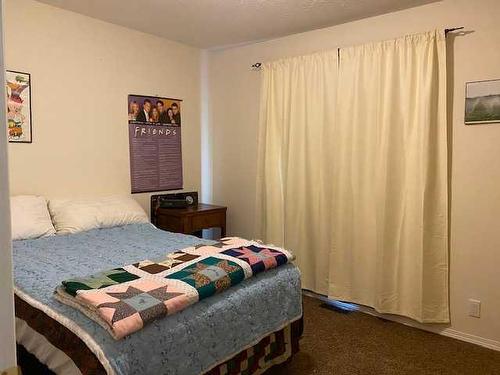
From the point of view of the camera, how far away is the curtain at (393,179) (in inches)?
106

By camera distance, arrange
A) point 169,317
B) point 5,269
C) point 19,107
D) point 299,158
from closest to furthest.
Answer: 1. point 5,269
2. point 169,317
3. point 19,107
4. point 299,158

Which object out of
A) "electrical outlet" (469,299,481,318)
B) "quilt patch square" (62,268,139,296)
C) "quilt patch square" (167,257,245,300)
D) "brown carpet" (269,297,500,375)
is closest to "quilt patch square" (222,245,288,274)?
"quilt patch square" (167,257,245,300)

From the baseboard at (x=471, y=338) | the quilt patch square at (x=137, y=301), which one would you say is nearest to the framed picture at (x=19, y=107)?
the quilt patch square at (x=137, y=301)

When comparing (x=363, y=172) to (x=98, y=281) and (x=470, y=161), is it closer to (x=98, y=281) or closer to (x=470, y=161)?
(x=470, y=161)

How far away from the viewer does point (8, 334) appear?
0.61m

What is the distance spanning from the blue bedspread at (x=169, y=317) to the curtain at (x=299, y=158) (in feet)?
3.75

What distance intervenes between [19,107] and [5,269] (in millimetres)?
2630

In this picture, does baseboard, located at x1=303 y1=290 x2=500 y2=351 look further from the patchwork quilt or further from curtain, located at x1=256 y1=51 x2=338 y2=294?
the patchwork quilt

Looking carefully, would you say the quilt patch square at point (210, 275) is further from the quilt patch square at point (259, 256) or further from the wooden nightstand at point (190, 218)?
the wooden nightstand at point (190, 218)

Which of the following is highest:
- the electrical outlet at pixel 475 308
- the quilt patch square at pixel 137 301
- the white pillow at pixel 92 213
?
the white pillow at pixel 92 213

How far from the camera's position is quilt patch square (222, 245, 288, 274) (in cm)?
198

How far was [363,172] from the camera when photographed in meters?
3.02

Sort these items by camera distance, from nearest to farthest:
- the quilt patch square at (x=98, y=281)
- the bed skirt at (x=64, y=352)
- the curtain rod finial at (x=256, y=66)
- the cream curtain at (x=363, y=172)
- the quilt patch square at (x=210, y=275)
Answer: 1. the bed skirt at (x=64, y=352)
2. the quilt patch square at (x=98, y=281)
3. the quilt patch square at (x=210, y=275)
4. the cream curtain at (x=363, y=172)
5. the curtain rod finial at (x=256, y=66)

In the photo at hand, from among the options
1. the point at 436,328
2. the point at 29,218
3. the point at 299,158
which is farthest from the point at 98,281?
the point at 436,328
